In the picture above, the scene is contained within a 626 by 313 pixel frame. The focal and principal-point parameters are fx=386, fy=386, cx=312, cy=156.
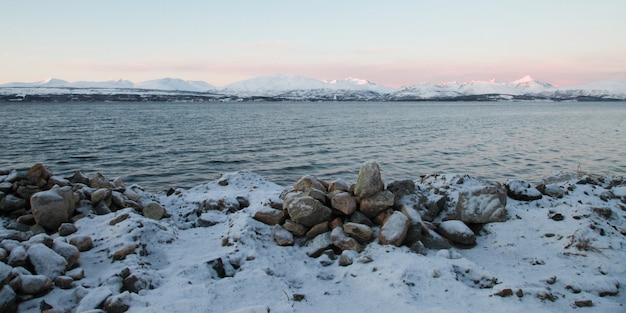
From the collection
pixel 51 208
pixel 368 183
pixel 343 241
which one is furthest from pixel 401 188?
pixel 51 208

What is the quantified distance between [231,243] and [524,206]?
297 inches

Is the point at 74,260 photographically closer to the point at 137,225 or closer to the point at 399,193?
the point at 137,225

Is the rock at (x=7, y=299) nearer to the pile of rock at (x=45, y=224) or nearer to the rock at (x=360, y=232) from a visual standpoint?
the pile of rock at (x=45, y=224)

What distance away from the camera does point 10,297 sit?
549cm

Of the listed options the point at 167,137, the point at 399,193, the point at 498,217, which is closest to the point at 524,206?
the point at 498,217

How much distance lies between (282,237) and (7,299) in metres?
4.61

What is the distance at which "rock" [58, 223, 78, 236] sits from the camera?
26.3ft

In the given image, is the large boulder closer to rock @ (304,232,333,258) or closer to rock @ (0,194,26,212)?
rock @ (304,232,333,258)

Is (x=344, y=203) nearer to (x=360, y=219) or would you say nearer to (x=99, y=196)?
(x=360, y=219)

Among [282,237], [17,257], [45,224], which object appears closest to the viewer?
[17,257]

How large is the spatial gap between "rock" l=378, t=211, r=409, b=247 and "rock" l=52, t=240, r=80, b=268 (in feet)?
18.6

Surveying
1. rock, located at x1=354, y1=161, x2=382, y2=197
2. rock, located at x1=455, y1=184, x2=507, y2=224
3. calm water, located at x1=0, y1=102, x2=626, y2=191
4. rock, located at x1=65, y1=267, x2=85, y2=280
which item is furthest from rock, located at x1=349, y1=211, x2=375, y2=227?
calm water, located at x1=0, y1=102, x2=626, y2=191

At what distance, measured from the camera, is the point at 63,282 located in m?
6.10

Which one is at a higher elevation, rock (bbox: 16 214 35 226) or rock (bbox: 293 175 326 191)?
rock (bbox: 293 175 326 191)
